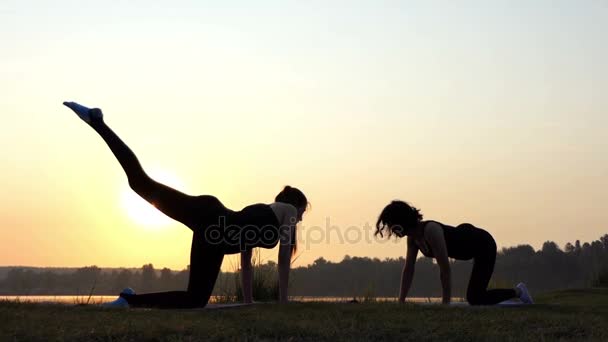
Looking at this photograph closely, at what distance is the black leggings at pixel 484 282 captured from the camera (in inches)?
324

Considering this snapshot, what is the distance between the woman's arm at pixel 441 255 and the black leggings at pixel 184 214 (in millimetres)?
2330

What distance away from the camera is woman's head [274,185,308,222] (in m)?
7.85

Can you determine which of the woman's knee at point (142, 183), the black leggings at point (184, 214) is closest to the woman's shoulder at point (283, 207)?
the black leggings at point (184, 214)

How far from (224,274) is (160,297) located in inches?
138

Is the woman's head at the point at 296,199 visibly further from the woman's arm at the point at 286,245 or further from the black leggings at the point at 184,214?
the black leggings at the point at 184,214

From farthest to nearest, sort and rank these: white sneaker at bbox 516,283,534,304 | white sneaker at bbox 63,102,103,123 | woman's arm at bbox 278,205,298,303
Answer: white sneaker at bbox 516,283,534,304
white sneaker at bbox 63,102,103,123
woman's arm at bbox 278,205,298,303

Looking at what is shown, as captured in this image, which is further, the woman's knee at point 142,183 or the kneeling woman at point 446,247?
the kneeling woman at point 446,247

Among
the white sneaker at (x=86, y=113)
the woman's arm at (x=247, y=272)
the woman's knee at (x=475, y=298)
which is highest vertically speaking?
the white sneaker at (x=86, y=113)

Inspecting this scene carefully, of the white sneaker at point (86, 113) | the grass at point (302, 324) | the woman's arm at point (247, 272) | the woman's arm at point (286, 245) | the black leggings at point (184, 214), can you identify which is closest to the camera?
the grass at point (302, 324)

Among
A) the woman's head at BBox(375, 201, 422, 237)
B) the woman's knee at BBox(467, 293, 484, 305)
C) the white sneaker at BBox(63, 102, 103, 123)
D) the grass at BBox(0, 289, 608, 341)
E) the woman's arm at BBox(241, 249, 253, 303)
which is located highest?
the white sneaker at BBox(63, 102, 103, 123)

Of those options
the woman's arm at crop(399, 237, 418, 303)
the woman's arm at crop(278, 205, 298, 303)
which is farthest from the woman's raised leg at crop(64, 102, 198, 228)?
the woman's arm at crop(399, 237, 418, 303)

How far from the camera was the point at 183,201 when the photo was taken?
7.42m

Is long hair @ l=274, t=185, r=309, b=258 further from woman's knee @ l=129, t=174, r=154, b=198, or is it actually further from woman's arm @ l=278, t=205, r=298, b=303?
woman's knee @ l=129, t=174, r=154, b=198

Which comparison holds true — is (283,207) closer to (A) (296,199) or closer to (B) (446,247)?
(A) (296,199)
